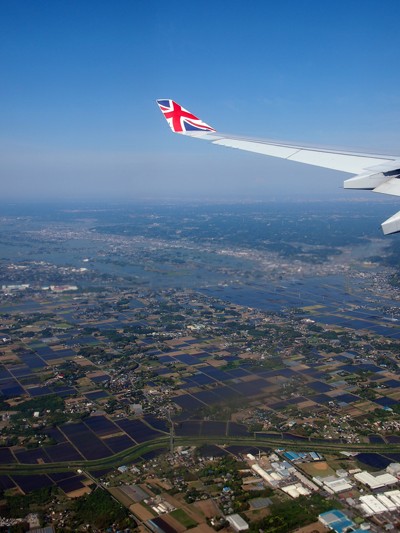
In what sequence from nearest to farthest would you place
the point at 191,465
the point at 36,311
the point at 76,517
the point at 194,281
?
the point at 76,517 < the point at 191,465 < the point at 36,311 < the point at 194,281

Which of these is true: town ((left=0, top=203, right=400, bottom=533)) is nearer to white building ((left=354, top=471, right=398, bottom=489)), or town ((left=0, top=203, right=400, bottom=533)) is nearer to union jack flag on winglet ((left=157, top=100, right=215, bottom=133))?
white building ((left=354, top=471, right=398, bottom=489))

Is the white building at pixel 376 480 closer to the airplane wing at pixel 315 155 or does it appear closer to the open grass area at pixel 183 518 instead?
the open grass area at pixel 183 518

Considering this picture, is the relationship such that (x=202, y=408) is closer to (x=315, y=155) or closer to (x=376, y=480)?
(x=376, y=480)

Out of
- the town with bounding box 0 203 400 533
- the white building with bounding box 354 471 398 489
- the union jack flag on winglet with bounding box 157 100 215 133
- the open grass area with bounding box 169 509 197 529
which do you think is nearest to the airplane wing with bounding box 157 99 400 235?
the union jack flag on winglet with bounding box 157 100 215 133

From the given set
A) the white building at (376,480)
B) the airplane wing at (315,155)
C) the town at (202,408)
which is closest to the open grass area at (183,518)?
the town at (202,408)

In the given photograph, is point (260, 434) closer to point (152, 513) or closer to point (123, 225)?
point (152, 513)

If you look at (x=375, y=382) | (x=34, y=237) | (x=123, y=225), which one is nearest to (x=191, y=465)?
(x=375, y=382)

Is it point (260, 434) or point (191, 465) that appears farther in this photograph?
point (260, 434)

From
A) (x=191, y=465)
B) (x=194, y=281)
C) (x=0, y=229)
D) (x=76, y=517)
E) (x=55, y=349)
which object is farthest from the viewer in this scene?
(x=0, y=229)

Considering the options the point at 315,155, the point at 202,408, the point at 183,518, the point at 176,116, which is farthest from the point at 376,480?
the point at 176,116
